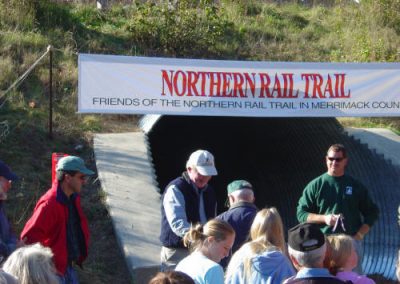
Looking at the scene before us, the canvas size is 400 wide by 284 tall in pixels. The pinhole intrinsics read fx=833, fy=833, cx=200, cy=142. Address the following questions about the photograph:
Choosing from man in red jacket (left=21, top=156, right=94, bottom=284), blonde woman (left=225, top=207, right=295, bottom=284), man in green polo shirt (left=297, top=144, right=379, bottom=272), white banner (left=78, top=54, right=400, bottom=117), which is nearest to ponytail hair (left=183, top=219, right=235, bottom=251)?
blonde woman (left=225, top=207, right=295, bottom=284)

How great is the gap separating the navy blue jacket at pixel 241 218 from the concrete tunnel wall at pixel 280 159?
5.17m

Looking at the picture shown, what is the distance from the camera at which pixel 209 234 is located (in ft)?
19.4

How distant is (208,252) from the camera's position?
5859 mm

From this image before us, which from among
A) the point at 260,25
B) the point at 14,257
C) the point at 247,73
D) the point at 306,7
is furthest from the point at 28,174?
the point at 306,7

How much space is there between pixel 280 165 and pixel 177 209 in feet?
28.0

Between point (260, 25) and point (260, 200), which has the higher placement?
point (260, 25)

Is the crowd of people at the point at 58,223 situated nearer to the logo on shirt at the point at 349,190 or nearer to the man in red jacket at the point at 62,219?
the man in red jacket at the point at 62,219

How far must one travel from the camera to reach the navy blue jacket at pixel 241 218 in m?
7.22

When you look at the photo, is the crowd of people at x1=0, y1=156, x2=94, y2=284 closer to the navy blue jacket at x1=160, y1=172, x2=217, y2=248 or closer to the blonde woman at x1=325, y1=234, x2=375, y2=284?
the navy blue jacket at x1=160, y1=172, x2=217, y2=248

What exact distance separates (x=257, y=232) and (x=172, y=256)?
189 centimetres

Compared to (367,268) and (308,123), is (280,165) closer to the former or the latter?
(308,123)

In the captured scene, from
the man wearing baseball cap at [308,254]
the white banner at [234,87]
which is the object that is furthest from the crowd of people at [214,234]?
the white banner at [234,87]

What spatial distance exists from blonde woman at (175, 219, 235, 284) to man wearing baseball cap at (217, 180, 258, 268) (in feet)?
3.84

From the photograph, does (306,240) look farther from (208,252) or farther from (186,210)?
(186,210)
